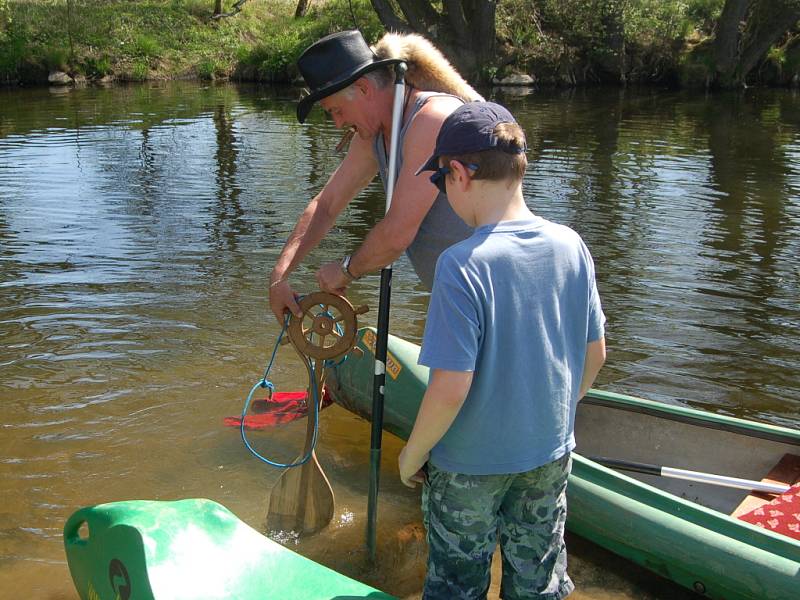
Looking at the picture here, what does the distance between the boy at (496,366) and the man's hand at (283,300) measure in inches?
49.9

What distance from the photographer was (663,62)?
29.6m

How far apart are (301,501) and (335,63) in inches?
81.7

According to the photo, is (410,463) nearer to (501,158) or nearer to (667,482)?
(501,158)

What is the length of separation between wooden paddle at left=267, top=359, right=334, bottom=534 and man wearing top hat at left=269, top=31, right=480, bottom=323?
946 millimetres

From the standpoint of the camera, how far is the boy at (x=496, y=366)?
2.22 m

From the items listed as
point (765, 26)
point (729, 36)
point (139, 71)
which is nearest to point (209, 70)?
point (139, 71)

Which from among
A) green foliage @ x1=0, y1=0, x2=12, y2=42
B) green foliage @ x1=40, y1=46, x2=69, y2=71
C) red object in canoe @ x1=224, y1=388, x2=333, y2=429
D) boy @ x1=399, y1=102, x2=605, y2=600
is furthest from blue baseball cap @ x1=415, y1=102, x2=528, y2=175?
green foliage @ x1=0, y1=0, x2=12, y2=42

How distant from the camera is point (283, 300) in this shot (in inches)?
144

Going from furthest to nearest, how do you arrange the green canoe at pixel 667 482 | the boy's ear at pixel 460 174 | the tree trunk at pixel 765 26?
the tree trunk at pixel 765 26
the green canoe at pixel 667 482
the boy's ear at pixel 460 174

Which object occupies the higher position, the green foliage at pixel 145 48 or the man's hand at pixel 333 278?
the green foliage at pixel 145 48

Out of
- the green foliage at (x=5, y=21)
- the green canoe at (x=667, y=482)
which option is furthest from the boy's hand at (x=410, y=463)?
the green foliage at (x=5, y=21)

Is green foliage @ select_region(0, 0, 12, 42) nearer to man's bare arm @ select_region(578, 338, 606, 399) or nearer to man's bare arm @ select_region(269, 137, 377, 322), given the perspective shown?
man's bare arm @ select_region(269, 137, 377, 322)

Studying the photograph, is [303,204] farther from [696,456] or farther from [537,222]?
[537,222]

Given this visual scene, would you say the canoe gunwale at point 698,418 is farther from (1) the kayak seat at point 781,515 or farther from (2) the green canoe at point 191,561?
(2) the green canoe at point 191,561
